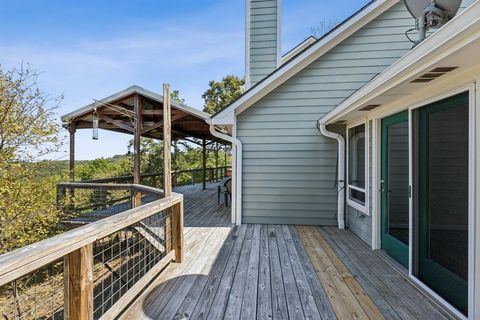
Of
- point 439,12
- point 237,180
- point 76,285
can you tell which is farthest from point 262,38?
point 76,285

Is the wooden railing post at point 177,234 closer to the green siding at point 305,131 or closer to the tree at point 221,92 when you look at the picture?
the green siding at point 305,131

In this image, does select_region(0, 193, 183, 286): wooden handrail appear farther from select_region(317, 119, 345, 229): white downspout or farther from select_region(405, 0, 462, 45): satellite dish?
select_region(317, 119, 345, 229): white downspout

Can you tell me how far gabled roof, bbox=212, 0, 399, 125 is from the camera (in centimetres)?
505

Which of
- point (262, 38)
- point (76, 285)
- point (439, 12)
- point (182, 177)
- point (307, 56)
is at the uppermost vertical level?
point (262, 38)

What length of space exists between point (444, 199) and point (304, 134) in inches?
120

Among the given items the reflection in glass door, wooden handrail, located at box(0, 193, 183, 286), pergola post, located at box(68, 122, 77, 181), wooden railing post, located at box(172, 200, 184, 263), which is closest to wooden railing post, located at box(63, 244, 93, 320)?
wooden handrail, located at box(0, 193, 183, 286)

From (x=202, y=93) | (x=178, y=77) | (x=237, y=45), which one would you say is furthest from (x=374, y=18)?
(x=202, y=93)

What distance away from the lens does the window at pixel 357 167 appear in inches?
174

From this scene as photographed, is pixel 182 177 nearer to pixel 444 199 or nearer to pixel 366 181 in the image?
pixel 366 181

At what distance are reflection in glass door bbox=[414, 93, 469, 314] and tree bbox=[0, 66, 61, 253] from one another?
18.3 ft

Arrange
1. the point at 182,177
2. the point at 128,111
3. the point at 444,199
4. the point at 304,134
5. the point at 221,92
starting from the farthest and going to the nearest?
the point at 221,92
the point at 182,177
the point at 128,111
the point at 304,134
the point at 444,199

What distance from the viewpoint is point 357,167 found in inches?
187

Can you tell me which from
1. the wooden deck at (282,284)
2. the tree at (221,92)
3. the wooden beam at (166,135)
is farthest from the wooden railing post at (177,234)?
the tree at (221,92)

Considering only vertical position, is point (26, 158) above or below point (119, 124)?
below
